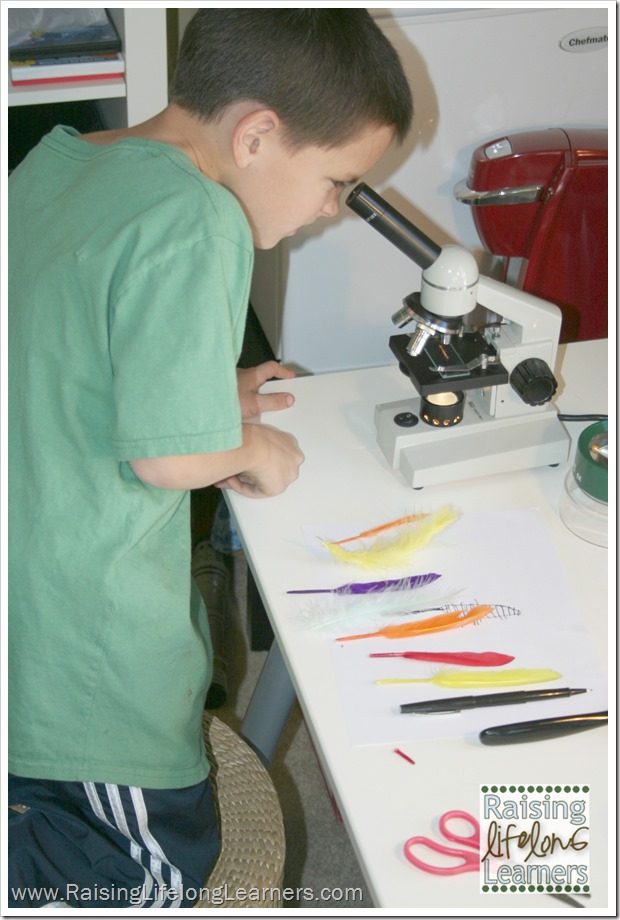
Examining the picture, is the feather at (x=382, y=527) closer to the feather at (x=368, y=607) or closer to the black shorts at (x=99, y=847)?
the feather at (x=368, y=607)

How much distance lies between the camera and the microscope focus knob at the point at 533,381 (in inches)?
48.3

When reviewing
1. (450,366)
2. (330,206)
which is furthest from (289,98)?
(450,366)

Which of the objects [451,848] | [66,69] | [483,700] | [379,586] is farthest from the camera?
[66,69]

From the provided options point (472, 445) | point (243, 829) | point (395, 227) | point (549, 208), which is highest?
point (395, 227)

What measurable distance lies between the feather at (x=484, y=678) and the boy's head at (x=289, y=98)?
1.59 feet

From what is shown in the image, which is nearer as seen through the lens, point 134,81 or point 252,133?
point 252,133

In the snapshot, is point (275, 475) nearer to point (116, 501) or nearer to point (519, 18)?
point (116, 501)

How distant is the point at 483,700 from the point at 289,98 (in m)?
0.59

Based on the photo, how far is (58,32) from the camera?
4.97 ft

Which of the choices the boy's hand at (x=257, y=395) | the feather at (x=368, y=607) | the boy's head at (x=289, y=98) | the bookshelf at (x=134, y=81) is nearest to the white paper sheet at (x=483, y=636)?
the feather at (x=368, y=607)

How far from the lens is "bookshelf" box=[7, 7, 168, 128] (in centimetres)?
145

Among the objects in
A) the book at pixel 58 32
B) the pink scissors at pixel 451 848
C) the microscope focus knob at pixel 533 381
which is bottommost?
the pink scissors at pixel 451 848

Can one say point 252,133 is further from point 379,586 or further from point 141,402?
point 379,586

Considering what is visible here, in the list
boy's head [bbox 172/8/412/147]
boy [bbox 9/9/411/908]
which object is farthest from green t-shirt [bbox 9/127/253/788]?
boy's head [bbox 172/8/412/147]
